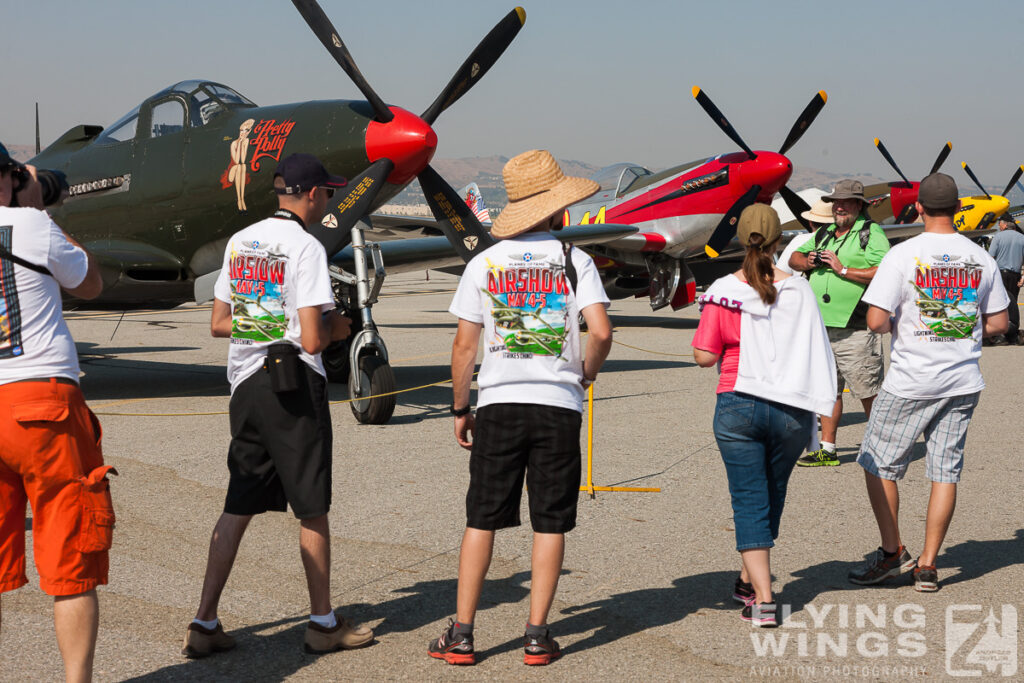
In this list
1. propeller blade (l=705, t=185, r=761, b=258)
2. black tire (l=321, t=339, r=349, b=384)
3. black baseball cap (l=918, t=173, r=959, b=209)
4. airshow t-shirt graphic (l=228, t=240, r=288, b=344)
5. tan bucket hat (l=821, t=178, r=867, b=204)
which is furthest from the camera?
propeller blade (l=705, t=185, r=761, b=258)

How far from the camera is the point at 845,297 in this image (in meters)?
6.46

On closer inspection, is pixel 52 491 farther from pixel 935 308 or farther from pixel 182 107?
pixel 182 107

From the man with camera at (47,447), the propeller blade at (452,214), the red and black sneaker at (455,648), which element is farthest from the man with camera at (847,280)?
the man with camera at (47,447)

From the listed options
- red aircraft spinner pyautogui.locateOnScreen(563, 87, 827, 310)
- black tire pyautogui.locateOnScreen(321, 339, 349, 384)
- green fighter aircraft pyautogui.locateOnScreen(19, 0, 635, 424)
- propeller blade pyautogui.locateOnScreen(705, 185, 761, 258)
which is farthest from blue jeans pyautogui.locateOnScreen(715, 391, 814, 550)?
red aircraft spinner pyautogui.locateOnScreen(563, 87, 827, 310)

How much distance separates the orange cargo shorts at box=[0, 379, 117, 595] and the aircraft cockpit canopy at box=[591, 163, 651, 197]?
16.2m

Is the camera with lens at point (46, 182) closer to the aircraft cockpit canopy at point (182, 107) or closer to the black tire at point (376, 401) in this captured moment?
the black tire at point (376, 401)

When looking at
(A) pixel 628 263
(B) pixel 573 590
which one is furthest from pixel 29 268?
(A) pixel 628 263

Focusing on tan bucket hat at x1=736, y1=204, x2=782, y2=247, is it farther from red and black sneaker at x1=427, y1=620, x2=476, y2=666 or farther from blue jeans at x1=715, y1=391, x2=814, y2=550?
red and black sneaker at x1=427, y1=620, x2=476, y2=666

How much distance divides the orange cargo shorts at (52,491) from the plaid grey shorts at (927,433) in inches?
129

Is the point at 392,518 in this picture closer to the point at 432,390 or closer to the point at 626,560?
the point at 626,560

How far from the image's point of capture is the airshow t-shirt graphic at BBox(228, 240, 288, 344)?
3.46m

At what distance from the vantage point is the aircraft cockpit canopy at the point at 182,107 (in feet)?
30.8

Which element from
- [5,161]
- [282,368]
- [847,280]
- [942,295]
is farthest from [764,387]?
[847,280]

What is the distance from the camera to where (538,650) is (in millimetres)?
3426
